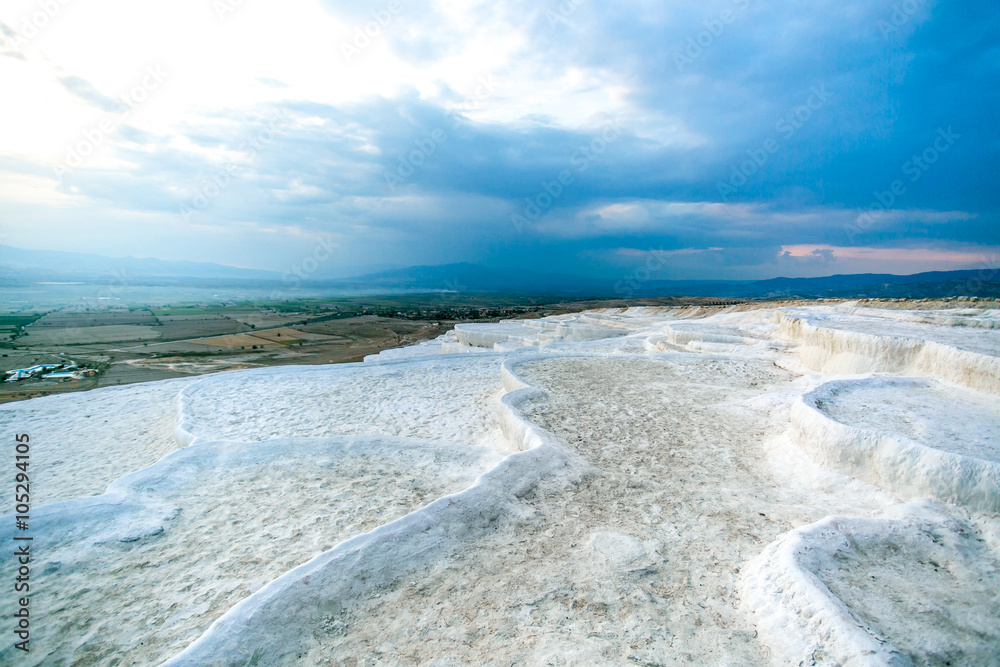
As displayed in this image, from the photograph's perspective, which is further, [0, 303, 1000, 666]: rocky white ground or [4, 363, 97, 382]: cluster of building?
[4, 363, 97, 382]: cluster of building

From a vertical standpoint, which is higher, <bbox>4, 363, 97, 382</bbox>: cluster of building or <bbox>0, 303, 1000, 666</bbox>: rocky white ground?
<bbox>0, 303, 1000, 666</bbox>: rocky white ground

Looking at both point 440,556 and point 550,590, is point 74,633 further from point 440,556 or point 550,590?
point 550,590

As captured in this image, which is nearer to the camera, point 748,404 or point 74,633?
point 74,633

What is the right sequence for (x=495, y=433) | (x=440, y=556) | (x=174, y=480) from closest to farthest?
(x=440, y=556) → (x=174, y=480) → (x=495, y=433)

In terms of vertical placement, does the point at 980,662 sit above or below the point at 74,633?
above

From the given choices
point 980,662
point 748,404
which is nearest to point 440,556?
point 980,662
